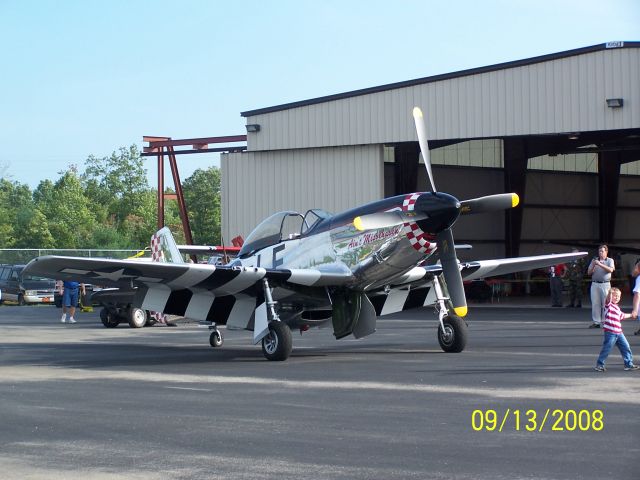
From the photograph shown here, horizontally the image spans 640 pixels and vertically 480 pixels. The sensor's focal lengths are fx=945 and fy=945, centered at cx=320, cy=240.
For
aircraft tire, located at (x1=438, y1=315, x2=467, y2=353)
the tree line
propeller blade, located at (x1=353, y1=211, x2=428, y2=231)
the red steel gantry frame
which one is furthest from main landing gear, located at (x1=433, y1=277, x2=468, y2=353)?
the tree line

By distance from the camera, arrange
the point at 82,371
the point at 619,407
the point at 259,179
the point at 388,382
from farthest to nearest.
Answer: the point at 259,179, the point at 82,371, the point at 388,382, the point at 619,407

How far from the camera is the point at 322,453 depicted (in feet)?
23.5

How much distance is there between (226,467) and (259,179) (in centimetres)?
2854

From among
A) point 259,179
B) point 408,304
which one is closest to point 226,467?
point 408,304

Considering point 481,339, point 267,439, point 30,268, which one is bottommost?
point 481,339

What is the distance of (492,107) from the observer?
2964 cm

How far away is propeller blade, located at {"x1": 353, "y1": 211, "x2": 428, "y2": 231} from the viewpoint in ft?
44.9

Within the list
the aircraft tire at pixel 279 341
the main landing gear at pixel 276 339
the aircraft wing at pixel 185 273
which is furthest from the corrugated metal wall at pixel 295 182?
the aircraft tire at pixel 279 341

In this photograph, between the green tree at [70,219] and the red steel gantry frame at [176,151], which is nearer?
the red steel gantry frame at [176,151]

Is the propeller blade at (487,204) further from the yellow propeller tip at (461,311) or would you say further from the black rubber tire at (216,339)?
the black rubber tire at (216,339)

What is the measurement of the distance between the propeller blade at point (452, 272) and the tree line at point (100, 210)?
212 ft

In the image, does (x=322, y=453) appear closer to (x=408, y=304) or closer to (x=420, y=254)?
(x=420, y=254)
